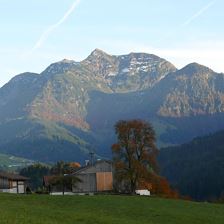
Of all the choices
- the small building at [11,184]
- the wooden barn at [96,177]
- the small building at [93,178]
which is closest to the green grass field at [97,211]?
the small building at [11,184]

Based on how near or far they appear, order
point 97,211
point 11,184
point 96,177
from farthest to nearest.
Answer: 1. point 96,177
2. point 11,184
3. point 97,211

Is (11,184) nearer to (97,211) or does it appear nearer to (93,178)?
(93,178)

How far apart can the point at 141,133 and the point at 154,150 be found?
3863mm

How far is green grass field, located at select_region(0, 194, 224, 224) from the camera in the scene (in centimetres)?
4284

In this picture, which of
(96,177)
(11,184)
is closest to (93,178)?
(96,177)

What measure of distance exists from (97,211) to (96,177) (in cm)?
8164

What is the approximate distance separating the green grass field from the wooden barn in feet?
211

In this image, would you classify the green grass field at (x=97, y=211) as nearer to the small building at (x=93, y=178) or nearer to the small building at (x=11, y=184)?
the small building at (x=11, y=184)

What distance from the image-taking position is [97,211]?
52.9 meters

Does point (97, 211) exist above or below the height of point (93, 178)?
below

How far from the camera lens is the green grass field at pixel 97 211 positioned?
4284cm

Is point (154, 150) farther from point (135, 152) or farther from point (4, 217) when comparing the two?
point (4, 217)

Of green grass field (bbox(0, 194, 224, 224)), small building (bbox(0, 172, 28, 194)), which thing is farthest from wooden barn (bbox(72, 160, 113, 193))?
green grass field (bbox(0, 194, 224, 224))

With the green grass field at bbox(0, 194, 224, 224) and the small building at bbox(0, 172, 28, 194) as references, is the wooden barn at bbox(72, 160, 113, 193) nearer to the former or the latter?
the small building at bbox(0, 172, 28, 194)
